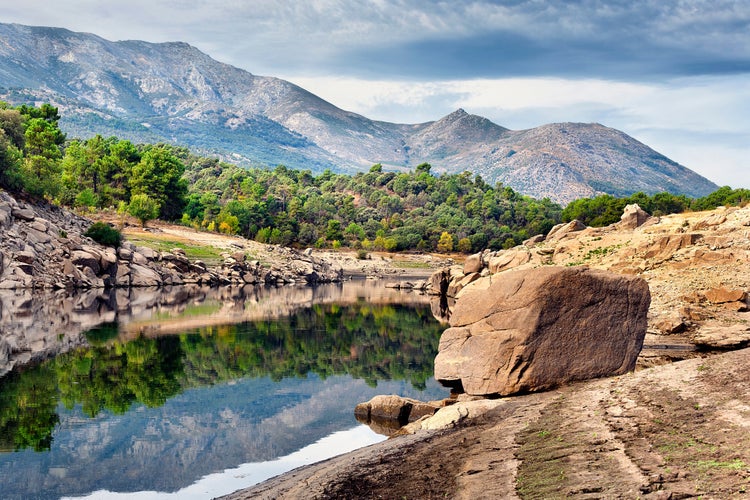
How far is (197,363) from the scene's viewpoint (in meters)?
40.7

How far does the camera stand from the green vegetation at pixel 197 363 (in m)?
28.4

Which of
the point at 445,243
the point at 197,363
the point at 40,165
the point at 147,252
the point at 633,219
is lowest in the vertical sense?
the point at 197,363

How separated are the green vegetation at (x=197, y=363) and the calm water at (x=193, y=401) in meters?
0.09

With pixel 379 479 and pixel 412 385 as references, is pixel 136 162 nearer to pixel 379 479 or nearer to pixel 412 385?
pixel 412 385

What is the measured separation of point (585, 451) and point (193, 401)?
778 inches

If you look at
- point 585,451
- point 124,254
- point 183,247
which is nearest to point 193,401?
point 585,451

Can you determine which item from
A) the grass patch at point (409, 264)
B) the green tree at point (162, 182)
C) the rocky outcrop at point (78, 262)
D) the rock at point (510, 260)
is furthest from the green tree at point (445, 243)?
the rock at point (510, 260)

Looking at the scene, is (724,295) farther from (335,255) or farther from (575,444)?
(335,255)

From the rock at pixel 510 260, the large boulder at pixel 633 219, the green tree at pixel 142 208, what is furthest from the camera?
the green tree at pixel 142 208

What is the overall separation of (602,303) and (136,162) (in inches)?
5572

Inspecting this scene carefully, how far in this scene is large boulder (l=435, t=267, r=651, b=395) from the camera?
25.2 m

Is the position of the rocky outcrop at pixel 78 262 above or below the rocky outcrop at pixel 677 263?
below

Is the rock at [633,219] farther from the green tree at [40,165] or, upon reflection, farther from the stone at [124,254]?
the green tree at [40,165]

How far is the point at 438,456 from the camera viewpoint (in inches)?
720
